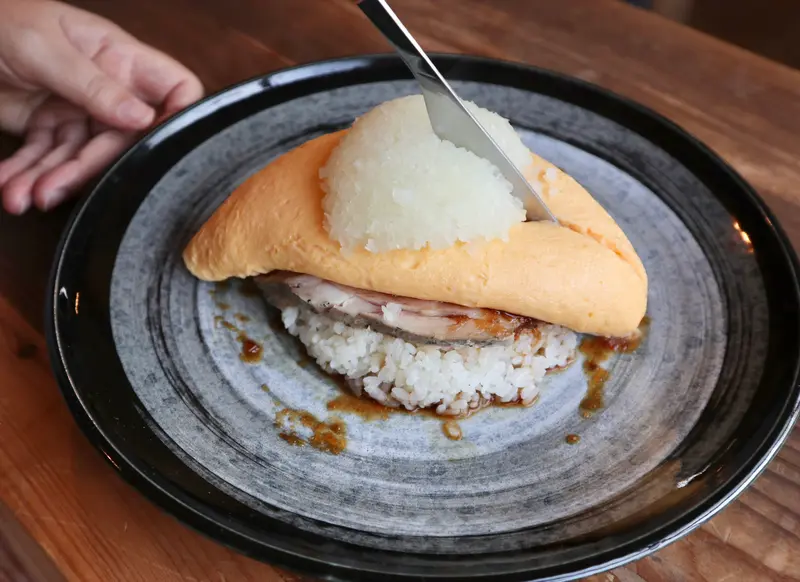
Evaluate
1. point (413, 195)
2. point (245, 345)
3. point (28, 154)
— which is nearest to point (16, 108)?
point (28, 154)

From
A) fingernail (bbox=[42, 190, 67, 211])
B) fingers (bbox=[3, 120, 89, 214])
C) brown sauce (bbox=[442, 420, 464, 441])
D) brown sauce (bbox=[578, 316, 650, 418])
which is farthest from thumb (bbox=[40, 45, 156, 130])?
brown sauce (bbox=[578, 316, 650, 418])

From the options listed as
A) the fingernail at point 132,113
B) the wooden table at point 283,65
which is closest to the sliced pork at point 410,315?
the wooden table at point 283,65

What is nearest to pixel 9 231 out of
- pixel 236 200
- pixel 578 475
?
pixel 236 200

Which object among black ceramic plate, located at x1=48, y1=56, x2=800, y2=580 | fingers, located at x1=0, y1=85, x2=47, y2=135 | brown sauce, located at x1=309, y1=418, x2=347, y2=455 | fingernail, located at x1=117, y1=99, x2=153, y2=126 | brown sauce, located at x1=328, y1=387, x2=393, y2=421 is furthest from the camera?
fingers, located at x1=0, y1=85, x2=47, y2=135

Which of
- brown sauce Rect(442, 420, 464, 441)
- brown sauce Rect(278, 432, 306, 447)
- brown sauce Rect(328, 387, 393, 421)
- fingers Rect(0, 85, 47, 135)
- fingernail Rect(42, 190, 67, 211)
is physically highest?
fingers Rect(0, 85, 47, 135)

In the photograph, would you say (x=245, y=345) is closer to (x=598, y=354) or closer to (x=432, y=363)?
(x=432, y=363)

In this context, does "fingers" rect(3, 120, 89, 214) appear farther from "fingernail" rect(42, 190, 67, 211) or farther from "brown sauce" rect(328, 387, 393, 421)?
"brown sauce" rect(328, 387, 393, 421)
